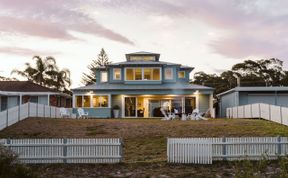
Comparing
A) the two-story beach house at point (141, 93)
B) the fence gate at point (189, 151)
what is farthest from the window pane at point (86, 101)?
the fence gate at point (189, 151)

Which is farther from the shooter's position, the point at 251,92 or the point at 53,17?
the point at 251,92

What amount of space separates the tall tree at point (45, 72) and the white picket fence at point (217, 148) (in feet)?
160

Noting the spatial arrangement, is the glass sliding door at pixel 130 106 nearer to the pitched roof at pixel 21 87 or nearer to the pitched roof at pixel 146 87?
the pitched roof at pixel 146 87

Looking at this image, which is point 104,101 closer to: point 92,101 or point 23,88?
point 92,101

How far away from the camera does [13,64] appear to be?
63562 millimetres

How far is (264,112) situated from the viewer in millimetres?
29281

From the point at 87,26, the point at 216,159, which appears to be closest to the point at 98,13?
the point at 87,26

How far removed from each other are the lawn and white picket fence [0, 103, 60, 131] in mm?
474

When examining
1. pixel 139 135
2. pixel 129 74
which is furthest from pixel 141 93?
pixel 139 135

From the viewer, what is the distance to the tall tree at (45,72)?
61.2 m

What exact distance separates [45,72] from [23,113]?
34935 mm

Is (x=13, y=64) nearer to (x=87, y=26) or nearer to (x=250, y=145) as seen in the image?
(x=87, y=26)

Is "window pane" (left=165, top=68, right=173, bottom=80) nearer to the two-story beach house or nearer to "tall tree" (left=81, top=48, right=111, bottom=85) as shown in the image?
the two-story beach house

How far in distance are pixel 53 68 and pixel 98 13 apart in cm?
3516
